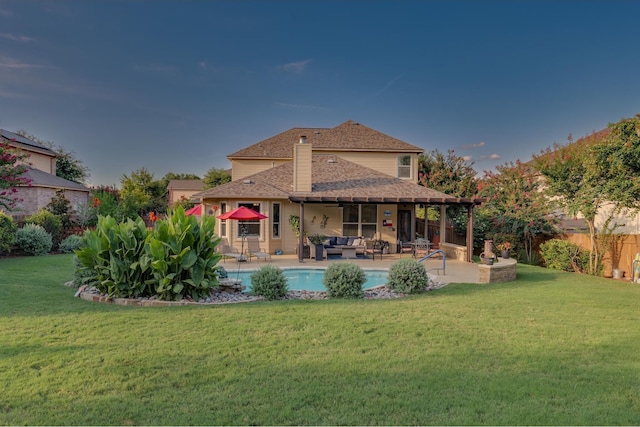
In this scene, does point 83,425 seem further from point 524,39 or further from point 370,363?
point 524,39

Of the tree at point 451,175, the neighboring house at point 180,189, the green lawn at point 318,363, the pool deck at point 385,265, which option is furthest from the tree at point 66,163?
the green lawn at point 318,363

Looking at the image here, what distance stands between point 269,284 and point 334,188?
9.96 metres

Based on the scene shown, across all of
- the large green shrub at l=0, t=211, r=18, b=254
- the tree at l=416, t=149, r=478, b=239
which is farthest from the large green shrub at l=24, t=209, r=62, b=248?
the tree at l=416, t=149, r=478, b=239

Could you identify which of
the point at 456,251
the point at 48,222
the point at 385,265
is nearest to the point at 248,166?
the point at 48,222

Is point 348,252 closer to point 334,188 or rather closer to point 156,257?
point 334,188

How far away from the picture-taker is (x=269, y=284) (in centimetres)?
843

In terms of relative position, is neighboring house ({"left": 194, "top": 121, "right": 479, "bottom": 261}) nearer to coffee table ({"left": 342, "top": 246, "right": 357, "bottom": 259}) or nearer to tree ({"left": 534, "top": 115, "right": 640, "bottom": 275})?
coffee table ({"left": 342, "top": 246, "right": 357, "bottom": 259})

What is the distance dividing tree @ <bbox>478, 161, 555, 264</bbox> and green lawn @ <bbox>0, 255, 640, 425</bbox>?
29.1 ft

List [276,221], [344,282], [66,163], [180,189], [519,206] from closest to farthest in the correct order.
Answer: [344,282] → [519,206] → [276,221] → [66,163] → [180,189]

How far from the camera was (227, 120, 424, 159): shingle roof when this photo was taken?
22.2m

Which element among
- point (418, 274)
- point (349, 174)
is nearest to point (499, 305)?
point (418, 274)

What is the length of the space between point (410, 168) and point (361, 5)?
42.1ft

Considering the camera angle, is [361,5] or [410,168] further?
[410,168]

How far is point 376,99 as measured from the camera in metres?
23.0
